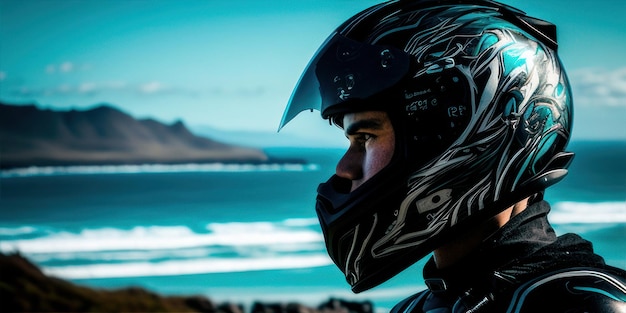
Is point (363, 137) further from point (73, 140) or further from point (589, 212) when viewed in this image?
point (73, 140)

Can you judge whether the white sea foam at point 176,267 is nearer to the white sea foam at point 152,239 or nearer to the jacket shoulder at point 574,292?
the white sea foam at point 152,239

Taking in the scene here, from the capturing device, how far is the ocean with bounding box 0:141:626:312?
10.5 feet

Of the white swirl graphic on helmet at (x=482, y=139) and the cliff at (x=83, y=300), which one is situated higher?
the cliff at (x=83, y=300)

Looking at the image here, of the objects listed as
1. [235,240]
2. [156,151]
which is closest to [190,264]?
[235,240]

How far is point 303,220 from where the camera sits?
181 inches

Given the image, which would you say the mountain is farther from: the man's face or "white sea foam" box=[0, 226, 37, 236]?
the man's face

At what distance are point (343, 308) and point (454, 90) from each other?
4042 millimetres

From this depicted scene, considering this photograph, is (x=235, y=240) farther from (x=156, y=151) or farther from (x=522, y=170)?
(x=522, y=170)

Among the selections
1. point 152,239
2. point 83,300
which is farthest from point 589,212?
point 83,300

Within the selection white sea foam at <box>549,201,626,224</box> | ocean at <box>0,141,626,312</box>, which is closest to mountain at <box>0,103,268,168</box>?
ocean at <box>0,141,626,312</box>

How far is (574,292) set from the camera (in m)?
0.87

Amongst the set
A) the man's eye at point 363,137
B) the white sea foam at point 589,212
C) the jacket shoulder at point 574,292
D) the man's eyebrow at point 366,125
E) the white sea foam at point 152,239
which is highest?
the white sea foam at point 152,239

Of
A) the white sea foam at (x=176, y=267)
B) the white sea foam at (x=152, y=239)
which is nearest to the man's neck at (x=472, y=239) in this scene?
the white sea foam at (x=176, y=267)

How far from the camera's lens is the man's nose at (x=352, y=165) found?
3.46 ft
